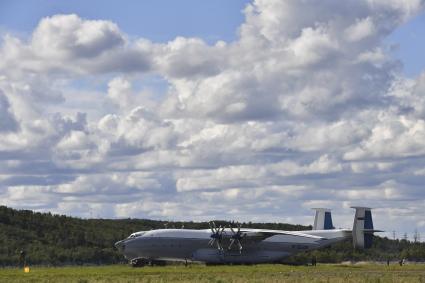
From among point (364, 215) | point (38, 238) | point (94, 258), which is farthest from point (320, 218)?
point (38, 238)

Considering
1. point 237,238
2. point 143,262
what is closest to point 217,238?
point 237,238

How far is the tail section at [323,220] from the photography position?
13988 cm

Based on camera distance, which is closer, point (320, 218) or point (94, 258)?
point (320, 218)

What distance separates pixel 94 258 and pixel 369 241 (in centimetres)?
5222

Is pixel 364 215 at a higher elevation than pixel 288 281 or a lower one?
higher

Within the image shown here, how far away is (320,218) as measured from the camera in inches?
5527

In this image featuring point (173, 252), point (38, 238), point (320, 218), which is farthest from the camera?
point (38, 238)

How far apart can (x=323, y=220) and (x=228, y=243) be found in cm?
2862

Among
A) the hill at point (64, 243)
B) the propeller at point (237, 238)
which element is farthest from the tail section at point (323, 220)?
the propeller at point (237, 238)

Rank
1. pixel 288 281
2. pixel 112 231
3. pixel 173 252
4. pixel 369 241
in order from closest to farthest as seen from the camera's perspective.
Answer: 1. pixel 288 281
2. pixel 173 252
3. pixel 369 241
4. pixel 112 231

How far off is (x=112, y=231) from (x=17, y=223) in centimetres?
Answer: 2058

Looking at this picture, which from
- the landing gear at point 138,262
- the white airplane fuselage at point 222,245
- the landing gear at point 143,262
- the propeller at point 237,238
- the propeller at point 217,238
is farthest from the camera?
the propeller at point 237,238

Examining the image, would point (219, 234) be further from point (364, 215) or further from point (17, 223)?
point (17, 223)

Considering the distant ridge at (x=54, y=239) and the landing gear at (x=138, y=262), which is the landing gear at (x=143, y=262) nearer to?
the landing gear at (x=138, y=262)
